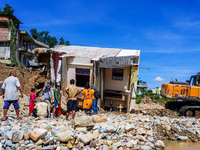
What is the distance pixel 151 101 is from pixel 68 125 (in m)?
20.0

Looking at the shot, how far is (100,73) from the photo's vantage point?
13.5m

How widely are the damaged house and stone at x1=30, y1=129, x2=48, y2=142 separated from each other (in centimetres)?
752

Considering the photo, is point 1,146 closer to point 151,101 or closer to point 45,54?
point 45,54

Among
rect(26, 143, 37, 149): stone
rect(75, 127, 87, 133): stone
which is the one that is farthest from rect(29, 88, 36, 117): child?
rect(75, 127, 87, 133): stone

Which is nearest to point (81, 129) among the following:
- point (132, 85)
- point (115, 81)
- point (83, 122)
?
point (83, 122)

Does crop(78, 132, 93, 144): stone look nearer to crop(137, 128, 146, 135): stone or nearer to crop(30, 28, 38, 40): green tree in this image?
crop(137, 128, 146, 135): stone

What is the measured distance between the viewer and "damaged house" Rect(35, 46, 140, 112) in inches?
508

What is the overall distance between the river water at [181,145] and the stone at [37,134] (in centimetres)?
529

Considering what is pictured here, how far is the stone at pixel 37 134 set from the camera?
17.1ft

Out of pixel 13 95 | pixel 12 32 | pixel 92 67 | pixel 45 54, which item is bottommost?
pixel 13 95

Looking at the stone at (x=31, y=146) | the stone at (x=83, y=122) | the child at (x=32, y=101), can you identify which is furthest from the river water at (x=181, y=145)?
the child at (x=32, y=101)

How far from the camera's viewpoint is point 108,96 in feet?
49.6

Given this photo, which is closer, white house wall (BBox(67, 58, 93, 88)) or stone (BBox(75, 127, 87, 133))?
stone (BBox(75, 127, 87, 133))

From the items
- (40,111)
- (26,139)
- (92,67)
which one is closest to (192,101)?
(92,67)
